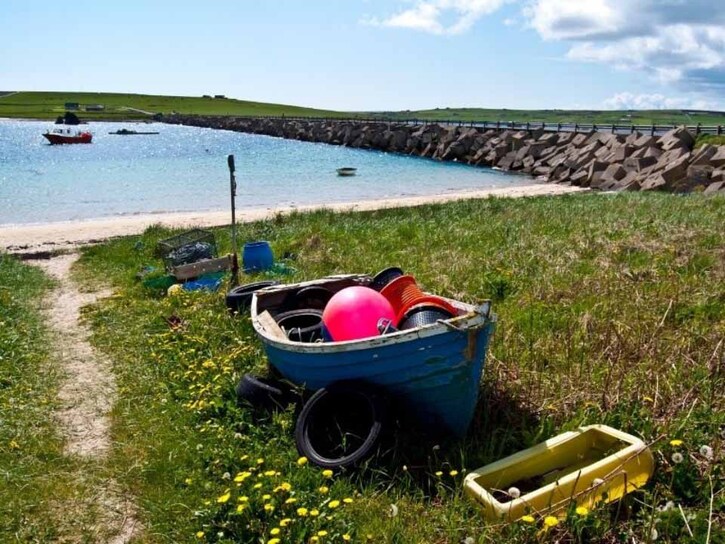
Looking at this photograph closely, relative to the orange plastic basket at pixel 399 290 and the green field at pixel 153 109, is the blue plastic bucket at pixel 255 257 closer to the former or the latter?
the orange plastic basket at pixel 399 290

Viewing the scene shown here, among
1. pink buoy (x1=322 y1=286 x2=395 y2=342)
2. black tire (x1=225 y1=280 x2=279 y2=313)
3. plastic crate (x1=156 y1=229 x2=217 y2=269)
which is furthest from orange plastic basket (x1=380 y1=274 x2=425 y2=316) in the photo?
plastic crate (x1=156 y1=229 x2=217 y2=269)

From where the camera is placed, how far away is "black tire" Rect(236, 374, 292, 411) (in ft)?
19.4

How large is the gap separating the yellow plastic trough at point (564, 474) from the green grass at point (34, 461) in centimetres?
285

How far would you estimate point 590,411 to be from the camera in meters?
5.21

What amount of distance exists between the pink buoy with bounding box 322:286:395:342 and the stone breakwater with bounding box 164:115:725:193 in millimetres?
22522

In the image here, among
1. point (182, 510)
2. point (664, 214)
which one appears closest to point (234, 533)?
point (182, 510)

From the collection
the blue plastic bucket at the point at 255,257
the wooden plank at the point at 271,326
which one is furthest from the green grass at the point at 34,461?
the blue plastic bucket at the point at 255,257

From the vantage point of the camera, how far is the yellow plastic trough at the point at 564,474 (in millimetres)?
4027

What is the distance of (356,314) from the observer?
5824mm

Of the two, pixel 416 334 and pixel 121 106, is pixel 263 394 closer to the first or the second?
pixel 416 334

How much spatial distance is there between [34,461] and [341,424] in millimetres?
2603

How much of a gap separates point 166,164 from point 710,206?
50.4 metres

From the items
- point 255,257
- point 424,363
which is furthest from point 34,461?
point 255,257

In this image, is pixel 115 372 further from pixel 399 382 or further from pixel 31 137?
pixel 31 137
